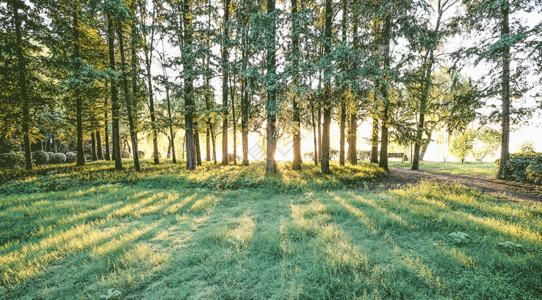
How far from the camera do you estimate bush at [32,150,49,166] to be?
19172 mm

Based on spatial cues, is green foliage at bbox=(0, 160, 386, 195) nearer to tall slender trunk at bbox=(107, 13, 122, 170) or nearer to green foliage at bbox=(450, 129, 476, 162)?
tall slender trunk at bbox=(107, 13, 122, 170)

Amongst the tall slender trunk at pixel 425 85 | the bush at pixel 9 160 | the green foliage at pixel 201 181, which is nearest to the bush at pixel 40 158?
the bush at pixel 9 160

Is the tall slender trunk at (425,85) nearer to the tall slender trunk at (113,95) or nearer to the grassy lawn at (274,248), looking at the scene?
the grassy lawn at (274,248)

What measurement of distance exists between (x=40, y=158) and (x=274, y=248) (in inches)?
1087

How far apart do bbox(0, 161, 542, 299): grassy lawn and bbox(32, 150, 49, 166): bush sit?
17.1m

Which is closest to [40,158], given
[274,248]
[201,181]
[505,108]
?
[201,181]

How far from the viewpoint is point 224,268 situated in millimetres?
3598

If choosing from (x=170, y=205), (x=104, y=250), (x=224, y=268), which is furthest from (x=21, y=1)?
(x=224, y=268)

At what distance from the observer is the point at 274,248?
13.4 feet

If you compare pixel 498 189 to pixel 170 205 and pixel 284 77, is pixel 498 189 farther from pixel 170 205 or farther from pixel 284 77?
pixel 170 205

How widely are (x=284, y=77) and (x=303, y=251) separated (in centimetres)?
689

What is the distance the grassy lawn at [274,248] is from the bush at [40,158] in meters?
17.1

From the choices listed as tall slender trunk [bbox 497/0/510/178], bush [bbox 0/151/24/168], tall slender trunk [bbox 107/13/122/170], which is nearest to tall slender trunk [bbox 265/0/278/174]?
tall slender trunk [bbox 107/13/122/170]

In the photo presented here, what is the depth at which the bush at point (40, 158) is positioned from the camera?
19172 millimetres
